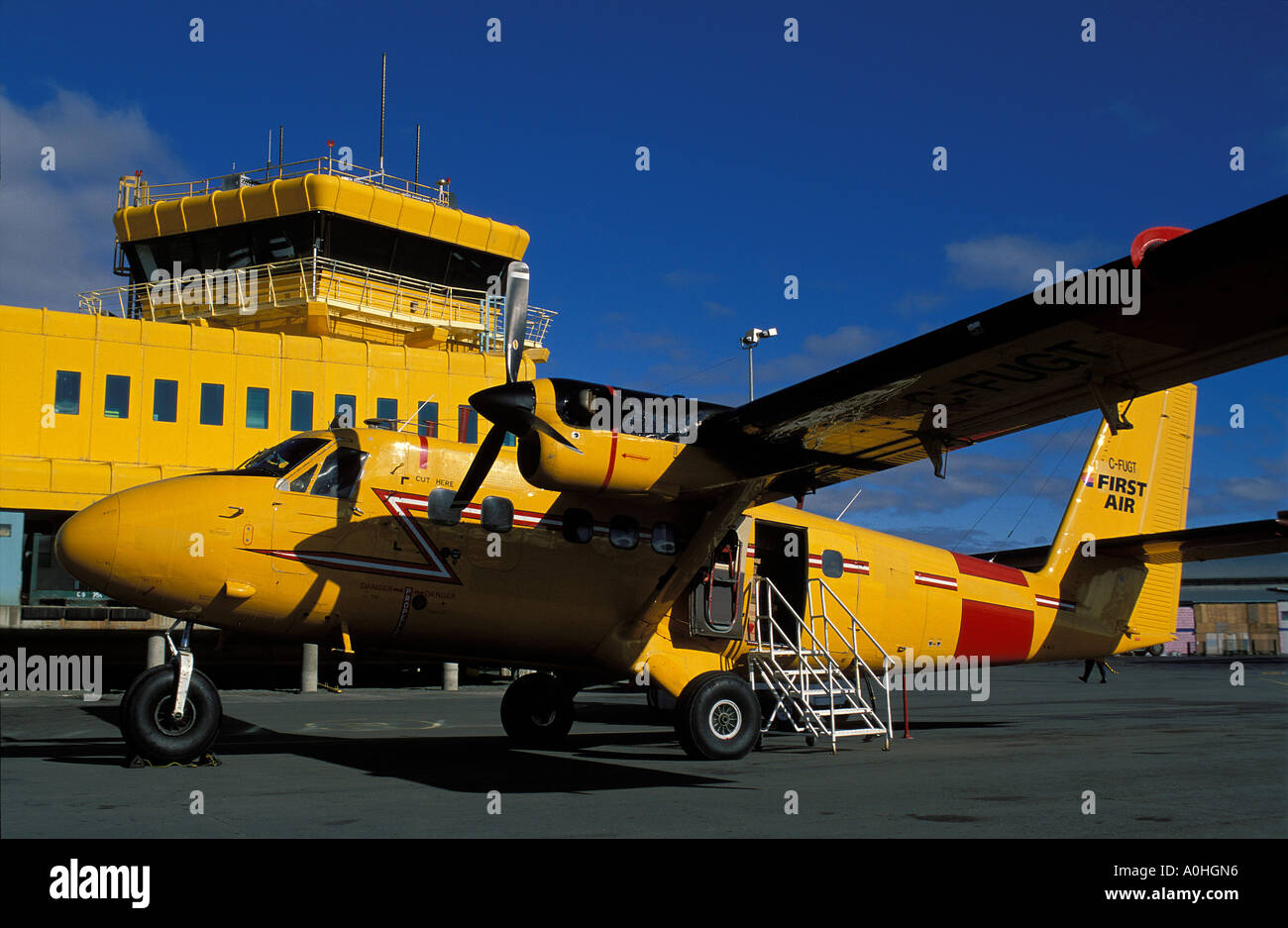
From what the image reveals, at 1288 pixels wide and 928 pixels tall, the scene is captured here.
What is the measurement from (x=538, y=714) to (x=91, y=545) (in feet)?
21.4

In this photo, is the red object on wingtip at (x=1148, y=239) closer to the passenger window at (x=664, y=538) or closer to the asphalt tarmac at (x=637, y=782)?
the asphalt tarmac at (x=637, y=782)

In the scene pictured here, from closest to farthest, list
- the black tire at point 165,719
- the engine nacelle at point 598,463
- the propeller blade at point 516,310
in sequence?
the black tire at point 165,719
the engine nacelle at point 598,463
the propeller blade at point 516,310

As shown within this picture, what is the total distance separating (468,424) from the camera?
1187 inches

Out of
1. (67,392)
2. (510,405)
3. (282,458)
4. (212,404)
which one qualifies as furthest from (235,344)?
(510,405)

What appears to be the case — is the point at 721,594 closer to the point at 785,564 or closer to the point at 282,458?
the point at 785,564

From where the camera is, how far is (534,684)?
14.7 meters

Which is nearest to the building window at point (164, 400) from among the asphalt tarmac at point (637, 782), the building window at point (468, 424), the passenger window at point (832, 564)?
the building window at point (468, 424)

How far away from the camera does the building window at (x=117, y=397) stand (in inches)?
1102

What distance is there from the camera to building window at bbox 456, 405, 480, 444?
97.7 ft

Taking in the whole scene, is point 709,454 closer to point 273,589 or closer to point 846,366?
point 846,366

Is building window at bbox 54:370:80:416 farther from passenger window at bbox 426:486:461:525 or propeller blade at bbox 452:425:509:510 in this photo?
propeller blade at bbox 452:425:509:510

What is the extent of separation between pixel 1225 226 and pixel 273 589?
1007cm

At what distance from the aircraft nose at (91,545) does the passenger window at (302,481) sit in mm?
1850

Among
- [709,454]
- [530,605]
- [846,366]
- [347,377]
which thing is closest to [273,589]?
[530,605]
